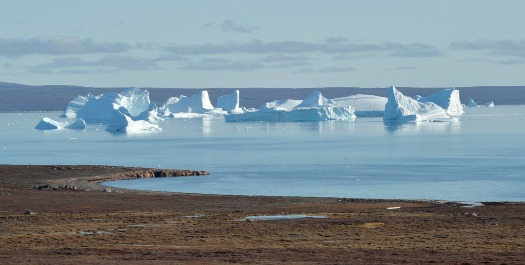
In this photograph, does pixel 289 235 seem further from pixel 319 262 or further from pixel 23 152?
pixel 23 152

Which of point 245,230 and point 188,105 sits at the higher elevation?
point 188,105

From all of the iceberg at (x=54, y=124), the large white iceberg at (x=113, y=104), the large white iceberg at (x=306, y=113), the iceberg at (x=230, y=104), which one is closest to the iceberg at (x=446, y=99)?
the large white iceberg at (x=306, y=113)

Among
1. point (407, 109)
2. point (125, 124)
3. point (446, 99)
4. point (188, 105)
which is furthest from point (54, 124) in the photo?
point (446, 99)

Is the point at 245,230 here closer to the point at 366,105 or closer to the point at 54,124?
the point at 54,124

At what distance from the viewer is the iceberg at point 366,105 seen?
12044cm

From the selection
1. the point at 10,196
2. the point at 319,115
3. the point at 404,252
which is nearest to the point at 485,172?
the point at 10,196

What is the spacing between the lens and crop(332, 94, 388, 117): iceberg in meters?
120

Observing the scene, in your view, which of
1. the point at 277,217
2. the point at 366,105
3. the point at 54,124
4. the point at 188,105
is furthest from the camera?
the point at 188,105

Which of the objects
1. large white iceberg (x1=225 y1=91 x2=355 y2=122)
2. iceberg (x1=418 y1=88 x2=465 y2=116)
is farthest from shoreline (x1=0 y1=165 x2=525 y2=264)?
iceberg (x1=418 y1=88 x2=465 y2=116)

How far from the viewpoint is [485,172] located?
40.9 meters

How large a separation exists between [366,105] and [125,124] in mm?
45338

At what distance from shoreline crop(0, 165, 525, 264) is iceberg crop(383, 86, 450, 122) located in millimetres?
61315

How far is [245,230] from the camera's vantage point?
59.5ft

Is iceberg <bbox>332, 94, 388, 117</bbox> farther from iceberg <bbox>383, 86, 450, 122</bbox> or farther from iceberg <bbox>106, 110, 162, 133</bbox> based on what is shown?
iceberg <bbox>106, 110, 162, 133</bbox>
